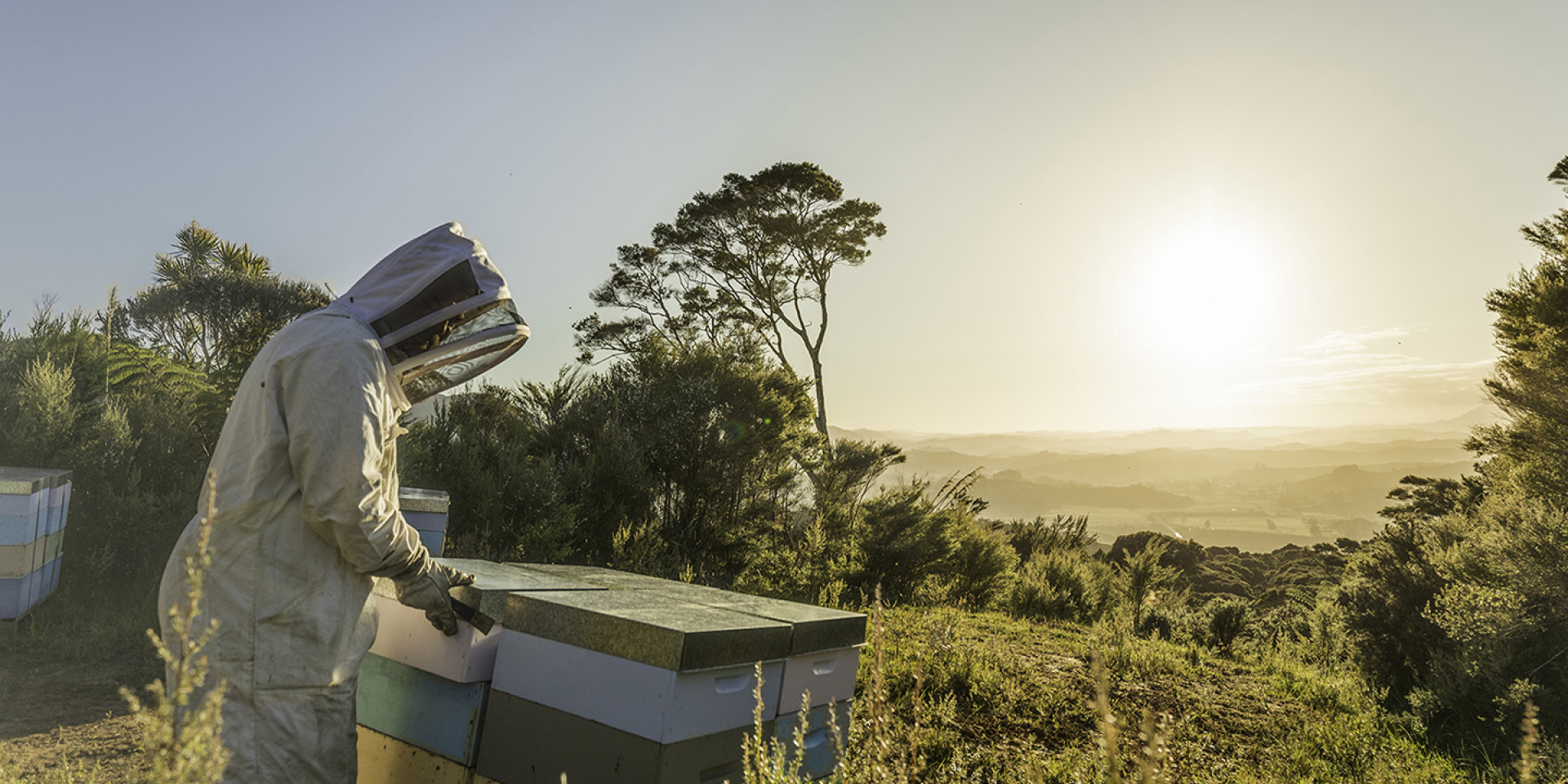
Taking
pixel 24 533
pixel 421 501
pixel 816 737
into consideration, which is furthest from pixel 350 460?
pixel 24 533

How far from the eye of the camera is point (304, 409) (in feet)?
7.29

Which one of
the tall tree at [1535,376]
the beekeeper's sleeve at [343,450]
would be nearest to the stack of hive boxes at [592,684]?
the beekeeper's sleeve at [343,450]

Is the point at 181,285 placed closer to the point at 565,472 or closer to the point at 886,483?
the point at 565,472

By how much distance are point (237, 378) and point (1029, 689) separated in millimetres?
10195

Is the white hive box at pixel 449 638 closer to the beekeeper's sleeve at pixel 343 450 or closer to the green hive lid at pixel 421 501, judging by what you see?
the beekeeper's sleeve at pixel 343 450

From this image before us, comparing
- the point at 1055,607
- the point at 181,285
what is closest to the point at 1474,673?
the point at 1055,607

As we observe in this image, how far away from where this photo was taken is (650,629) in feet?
6.82

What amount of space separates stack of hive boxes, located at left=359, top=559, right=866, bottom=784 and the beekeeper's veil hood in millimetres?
789

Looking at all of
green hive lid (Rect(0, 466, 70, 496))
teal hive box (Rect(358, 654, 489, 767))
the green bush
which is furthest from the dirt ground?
the green bush

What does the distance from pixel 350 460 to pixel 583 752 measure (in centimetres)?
104

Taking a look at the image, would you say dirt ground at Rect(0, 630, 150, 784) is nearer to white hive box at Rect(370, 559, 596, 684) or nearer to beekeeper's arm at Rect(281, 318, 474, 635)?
white hive box at Rect(370, 559, 596, 684)

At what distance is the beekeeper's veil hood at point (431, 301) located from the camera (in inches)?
100.0

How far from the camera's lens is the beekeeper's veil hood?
2539 mm

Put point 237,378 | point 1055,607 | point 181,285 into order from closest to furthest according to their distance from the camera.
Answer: point 237,378
point 1055,607
point 181,285
